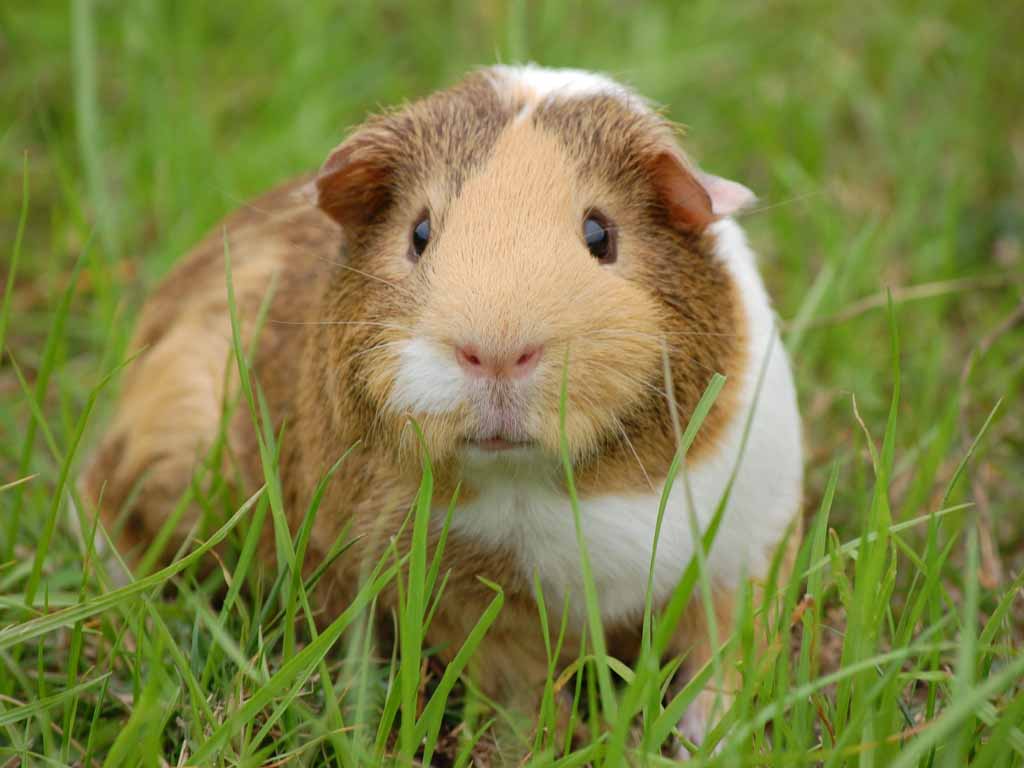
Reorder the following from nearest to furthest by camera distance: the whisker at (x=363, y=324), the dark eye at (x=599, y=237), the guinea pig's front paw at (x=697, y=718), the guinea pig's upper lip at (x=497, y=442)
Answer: the guinea pig's upper lip at (x=497, y=442) → the whisker at (x=363, y=324) → the dark eye at (x=599, y=237) → the guinea pig's front paw at (x=697, y=718)

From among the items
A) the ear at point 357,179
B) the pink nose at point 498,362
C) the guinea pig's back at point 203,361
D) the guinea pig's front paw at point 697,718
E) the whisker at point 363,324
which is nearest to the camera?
the pink nose at point 498,362

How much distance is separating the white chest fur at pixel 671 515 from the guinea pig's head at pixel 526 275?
13 centimetres

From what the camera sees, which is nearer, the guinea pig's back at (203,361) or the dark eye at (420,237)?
the dark eye at (420,237)

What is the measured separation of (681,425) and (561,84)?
3.02ft

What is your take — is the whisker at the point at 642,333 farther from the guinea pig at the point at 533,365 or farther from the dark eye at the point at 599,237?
the dark eye at the point at 599,237

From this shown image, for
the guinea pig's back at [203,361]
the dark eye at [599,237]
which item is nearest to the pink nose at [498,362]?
the dark eye at [599,237]

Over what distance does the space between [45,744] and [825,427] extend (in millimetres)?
2831

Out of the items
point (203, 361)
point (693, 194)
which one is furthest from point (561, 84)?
point (203, 361)

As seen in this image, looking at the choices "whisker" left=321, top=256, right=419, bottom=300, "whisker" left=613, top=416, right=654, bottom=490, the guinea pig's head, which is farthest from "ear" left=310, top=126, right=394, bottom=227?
"whisker" left=613, top=416, right=654, bottom=490

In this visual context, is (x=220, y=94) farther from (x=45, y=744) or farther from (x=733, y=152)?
(x=45, y=744)

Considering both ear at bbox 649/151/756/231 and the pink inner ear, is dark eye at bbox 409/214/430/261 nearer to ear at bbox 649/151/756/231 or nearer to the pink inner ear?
ear at bbox 649/151/756/231

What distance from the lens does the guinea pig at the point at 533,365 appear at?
2729 millimetres

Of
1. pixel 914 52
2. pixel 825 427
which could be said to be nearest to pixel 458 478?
pixel 825 427

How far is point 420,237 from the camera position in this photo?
3.08m
